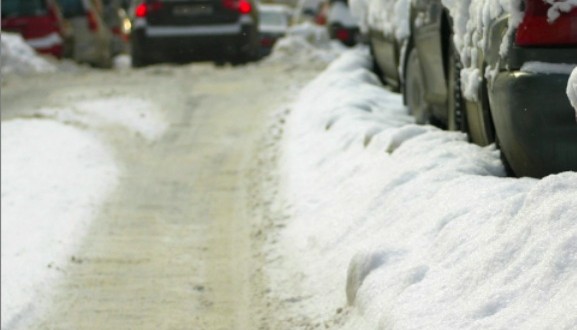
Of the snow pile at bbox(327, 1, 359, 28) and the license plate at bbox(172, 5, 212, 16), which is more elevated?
the license plate at bbox(172, 5, 212, 16)

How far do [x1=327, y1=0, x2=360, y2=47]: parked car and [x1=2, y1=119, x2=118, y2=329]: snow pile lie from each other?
15866 millimetres

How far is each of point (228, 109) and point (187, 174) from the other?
3.25m

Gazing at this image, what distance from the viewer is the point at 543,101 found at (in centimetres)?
639

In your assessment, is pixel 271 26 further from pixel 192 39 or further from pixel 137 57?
pixel 192 39

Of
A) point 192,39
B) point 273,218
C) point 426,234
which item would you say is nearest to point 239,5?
point 192,39

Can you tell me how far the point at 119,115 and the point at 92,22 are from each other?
34.8 ft

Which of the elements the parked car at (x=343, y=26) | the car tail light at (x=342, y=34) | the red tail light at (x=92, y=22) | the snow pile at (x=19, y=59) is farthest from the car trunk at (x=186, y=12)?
the car tail light at (x=342, y=34)

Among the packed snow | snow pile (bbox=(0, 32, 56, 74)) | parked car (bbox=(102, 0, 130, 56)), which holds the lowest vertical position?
parked car (bbox=(102, 0, 130, 56))

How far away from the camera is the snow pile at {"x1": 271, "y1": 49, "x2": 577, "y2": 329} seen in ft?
16.5

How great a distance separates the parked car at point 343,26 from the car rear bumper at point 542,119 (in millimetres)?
22658

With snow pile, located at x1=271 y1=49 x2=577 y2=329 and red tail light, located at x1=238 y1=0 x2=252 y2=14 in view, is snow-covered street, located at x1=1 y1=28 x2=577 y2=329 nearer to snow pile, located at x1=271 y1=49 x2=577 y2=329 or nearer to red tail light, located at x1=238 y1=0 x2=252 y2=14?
snow pile, located at x1=271 y1=49 x2=577 y2=329

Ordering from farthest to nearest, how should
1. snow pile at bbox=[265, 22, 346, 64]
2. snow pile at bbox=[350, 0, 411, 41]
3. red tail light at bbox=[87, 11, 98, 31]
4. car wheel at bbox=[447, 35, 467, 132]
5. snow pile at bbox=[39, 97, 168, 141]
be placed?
red tail light at bbox=[87, 11, 98, 31]
snow pile at bbox=[265, 22, 346, 64]
snow pile at bbox=[39, 97, 168, 141]
snow pile at bbox=[350, 0, 411, 41]
car wheel at bbox=[447, 35, 467, 132]

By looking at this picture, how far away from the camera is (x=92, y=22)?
2495cm

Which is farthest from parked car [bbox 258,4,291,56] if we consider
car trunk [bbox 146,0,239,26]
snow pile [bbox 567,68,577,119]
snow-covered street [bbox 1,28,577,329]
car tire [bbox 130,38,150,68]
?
snow pile [bbox 567,68,577,119]
